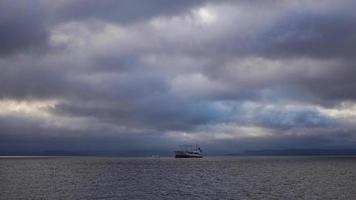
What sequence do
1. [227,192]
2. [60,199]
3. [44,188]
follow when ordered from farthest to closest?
[44,188], [227,192], [60,199]

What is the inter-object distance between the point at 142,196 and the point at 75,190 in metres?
19.1

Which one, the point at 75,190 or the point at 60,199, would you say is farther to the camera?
the point at 75,190

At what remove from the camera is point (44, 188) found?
105 meters

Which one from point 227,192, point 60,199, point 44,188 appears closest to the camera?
point 60,199

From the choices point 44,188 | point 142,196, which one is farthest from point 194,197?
point 44,188

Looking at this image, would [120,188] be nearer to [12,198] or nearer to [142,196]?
[142,196]

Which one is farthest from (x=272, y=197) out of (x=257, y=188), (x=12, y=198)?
(x=12, y=198)

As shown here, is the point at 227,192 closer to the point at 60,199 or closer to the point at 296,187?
the point at 296,187

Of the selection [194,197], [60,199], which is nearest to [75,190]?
[60,199]

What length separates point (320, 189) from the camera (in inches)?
4043

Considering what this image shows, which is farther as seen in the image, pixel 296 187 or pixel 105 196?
pixel 296 187

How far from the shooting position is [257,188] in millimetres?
105562

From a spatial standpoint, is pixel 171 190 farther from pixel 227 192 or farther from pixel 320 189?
pixel 320 189

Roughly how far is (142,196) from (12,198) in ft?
80.8
